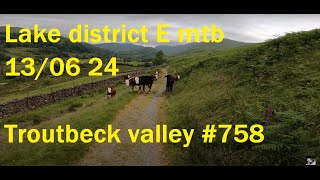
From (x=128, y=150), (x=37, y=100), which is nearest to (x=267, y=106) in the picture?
(x=128, y=150)

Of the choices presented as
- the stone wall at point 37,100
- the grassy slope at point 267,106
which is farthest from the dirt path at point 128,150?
the stone wall at point 37,100

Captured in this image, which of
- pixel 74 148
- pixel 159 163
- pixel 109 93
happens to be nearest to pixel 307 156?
pixel 159 163

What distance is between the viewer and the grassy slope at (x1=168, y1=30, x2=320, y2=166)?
10695 mm

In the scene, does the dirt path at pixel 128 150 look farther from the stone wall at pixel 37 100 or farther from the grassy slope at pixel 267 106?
the stone wall at pixel 37 100

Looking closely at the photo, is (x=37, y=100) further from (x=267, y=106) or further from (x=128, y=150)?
(x=267, y=106)

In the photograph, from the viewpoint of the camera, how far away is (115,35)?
38.0 ft

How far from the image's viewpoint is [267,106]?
1608cm

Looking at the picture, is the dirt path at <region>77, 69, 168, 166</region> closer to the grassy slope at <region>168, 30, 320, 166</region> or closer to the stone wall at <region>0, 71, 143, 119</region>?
the grassy slope at <region>168, 30, 320, 166</region>

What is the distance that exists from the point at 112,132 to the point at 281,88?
32.3 ft

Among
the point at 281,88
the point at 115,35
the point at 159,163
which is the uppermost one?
the point at 115,35

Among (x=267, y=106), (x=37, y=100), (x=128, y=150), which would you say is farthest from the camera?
(x=37, y=100)

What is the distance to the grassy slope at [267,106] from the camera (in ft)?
35.1
